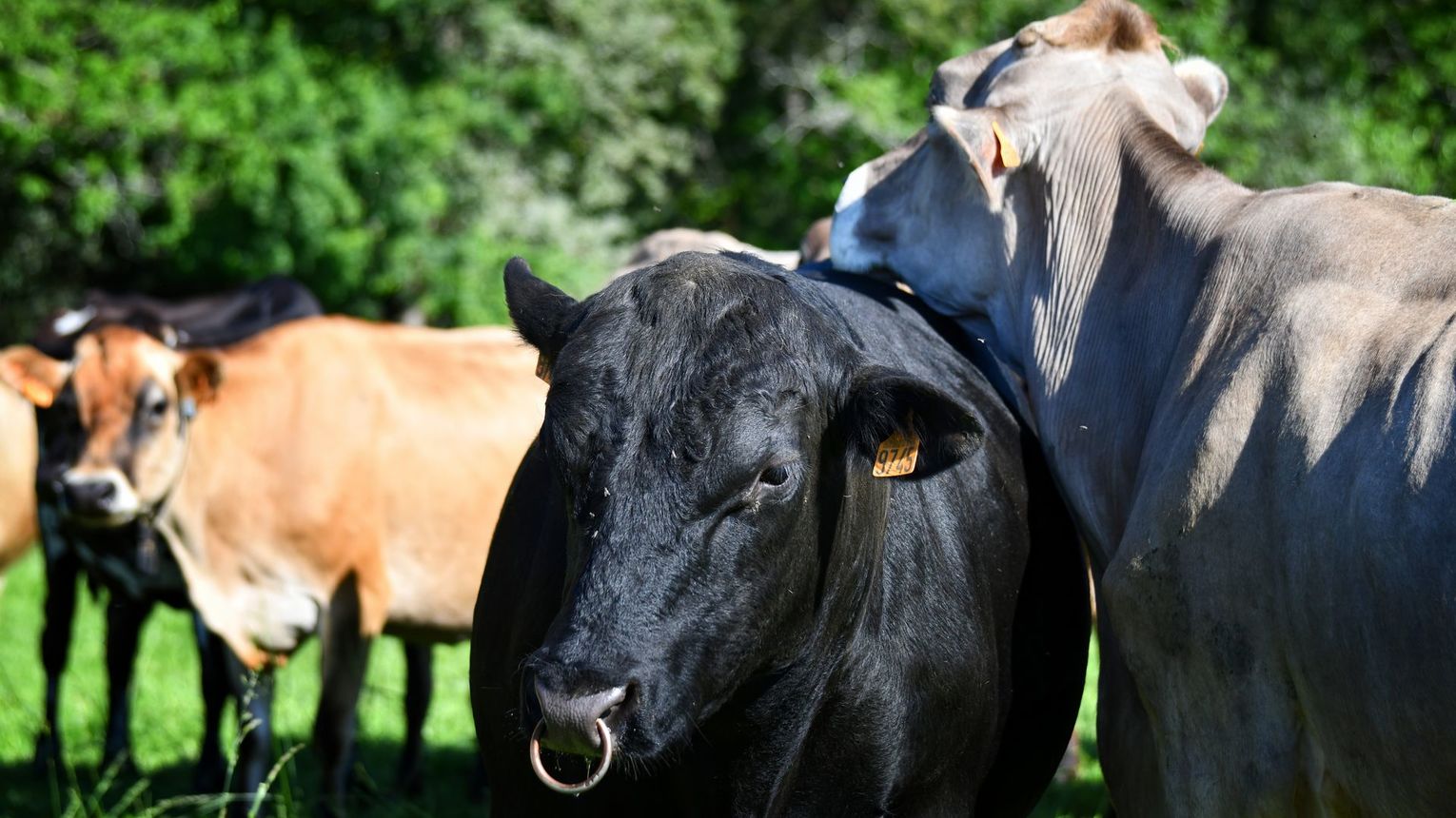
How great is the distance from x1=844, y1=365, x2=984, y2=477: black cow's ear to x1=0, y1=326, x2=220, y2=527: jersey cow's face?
4.28m

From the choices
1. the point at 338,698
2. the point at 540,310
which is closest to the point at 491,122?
the point at 338,698

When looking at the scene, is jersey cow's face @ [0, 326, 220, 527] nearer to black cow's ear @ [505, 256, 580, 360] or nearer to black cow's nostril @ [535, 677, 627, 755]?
black cow's ear @ [505, 256, 580, 360]

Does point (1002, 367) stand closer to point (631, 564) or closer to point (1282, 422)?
point (1282, 422)

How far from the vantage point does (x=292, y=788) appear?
21.8 ft

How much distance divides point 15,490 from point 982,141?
712 cm

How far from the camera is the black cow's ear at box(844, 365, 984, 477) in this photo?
2732 mm

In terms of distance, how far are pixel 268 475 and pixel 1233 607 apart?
15.7 ft

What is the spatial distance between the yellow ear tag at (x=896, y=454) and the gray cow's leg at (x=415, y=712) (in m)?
4.70

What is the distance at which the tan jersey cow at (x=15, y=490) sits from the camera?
8.79 meters

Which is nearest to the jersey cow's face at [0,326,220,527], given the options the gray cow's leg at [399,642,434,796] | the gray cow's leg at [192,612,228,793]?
the gray cow's leg at [192,612,228,793]

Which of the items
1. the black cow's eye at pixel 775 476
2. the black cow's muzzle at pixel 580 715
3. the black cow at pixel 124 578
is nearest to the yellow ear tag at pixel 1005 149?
the black cow's eye at pixel 775 476

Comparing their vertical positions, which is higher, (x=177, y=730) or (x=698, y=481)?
(x=698, y=481)

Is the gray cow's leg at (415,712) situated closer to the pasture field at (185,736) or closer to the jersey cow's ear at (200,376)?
the pasture field at (185,736)

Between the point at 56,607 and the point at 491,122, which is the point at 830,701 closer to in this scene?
the point at 56,607
